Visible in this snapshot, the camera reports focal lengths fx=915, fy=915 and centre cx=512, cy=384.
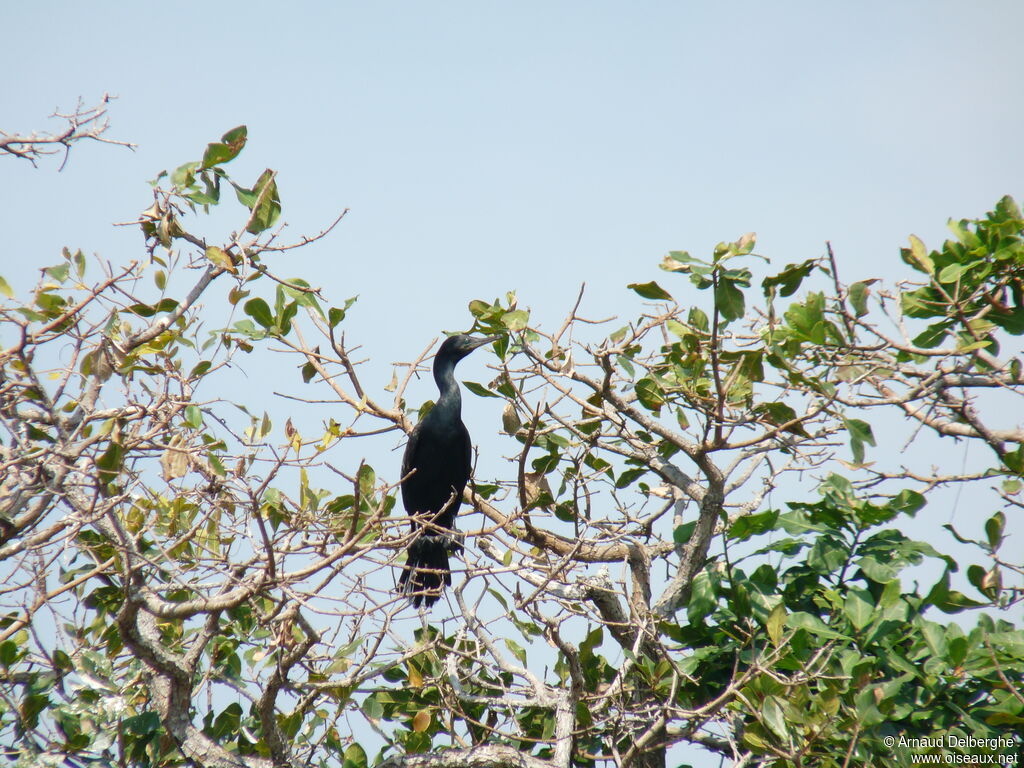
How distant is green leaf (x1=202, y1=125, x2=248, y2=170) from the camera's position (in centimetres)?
294

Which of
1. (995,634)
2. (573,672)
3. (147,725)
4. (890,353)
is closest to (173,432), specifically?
(147,725)

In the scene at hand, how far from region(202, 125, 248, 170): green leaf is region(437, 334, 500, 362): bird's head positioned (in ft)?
7.95

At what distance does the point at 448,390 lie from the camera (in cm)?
520

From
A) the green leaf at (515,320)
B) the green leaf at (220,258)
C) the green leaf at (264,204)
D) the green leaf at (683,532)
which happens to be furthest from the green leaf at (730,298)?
the green leaf at (220,258)

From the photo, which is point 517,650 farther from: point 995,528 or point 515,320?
point 995,528

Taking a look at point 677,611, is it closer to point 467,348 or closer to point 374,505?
point 374,505

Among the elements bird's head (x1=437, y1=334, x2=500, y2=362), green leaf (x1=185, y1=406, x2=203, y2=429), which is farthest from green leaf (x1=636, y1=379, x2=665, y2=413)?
bird's head (x1=437, y1=334, x2=500, y2=362)

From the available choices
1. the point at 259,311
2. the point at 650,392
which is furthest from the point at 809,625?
the point at 259,311

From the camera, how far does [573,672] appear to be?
3162mm

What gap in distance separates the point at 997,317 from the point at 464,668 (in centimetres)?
240

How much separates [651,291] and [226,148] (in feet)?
4.83

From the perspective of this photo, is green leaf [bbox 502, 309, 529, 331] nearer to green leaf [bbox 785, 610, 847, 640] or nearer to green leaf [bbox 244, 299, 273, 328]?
green leaf [bbox 244, 299, 273, 328]

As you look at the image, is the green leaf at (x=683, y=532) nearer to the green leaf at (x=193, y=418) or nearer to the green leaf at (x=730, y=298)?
the green leaf at (x=730, y=298)

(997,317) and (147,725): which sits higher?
(997,317)
